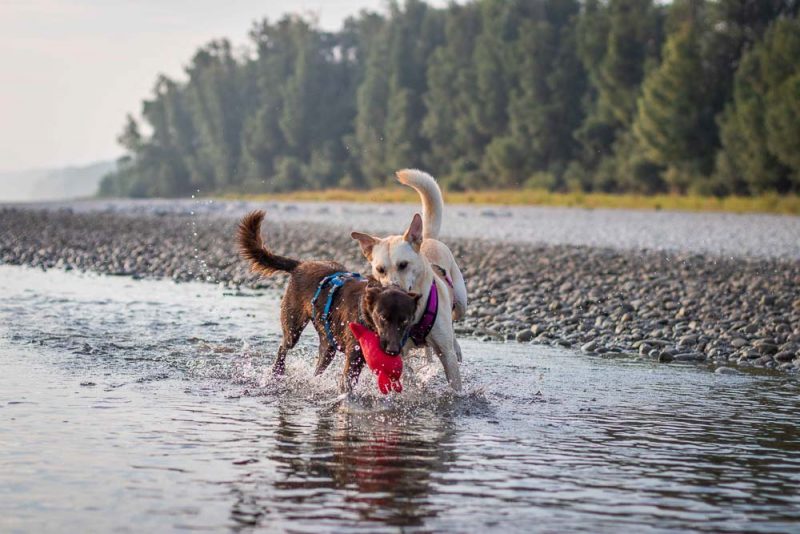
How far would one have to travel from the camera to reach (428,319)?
8016 mm

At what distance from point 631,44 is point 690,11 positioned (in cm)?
491

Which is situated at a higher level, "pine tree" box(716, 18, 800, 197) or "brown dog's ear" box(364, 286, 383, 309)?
"pine tree" box(716, 18, 800, 197)

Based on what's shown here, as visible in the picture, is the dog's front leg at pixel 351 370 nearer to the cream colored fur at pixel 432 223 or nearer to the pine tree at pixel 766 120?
the cream colored fur at pixel 432 223

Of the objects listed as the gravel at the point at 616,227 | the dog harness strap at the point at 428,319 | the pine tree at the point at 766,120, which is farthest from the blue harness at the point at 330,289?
the pine tree at the point at 766,120

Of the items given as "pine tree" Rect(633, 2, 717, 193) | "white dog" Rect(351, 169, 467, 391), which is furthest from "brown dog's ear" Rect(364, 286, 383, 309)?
"pine tree" Rect(633, 2, 717, 193)

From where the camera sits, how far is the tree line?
4514 centimetres

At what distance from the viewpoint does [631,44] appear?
53.7 m

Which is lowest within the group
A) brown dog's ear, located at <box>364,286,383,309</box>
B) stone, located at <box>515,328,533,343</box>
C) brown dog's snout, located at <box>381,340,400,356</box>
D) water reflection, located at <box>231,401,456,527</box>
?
water reflection, located at <box>231,401,456,527</box>

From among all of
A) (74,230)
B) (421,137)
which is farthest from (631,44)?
(74,230)

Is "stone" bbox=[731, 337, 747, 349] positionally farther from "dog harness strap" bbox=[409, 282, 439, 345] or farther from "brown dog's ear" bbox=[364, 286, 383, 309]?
"brown dog's ear" bbox=[364, 286, 383, 309]

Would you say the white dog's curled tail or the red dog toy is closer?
the red dog toy

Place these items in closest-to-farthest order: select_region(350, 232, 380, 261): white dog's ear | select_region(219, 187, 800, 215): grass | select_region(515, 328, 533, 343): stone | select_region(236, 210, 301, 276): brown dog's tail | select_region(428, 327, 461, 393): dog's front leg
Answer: select_region(428, 327, 461, 393): dog's front leg, select_region(350, 232, 380, 261): white dog's ear, select_region(236, 210, 301, 276): brown dog's tail, select_region(515, 328, 533, 343): stone, select_region(219, 187, 800, 215): grass

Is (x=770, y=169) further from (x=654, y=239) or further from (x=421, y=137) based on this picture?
(x=421, y=137)

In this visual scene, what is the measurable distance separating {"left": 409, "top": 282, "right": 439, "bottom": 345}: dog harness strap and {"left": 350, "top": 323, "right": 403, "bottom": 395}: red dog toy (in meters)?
0.41
